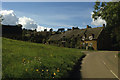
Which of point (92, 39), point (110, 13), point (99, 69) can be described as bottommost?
point (99, 69)

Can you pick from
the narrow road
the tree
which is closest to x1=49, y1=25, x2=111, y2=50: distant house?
the tree

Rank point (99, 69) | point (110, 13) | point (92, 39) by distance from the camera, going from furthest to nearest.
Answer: point (92, 39) → point (110, 13) → point (99, 69)

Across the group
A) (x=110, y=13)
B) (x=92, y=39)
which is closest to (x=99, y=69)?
(x=110, y=13)

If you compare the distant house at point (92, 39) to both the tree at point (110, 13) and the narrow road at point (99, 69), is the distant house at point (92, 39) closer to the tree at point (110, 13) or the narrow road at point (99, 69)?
the tree at point (110, 13)

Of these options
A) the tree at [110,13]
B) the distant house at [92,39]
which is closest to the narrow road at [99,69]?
the tree at [110,13]

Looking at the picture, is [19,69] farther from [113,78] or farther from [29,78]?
[113,78]

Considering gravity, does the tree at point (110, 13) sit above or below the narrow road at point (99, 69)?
above

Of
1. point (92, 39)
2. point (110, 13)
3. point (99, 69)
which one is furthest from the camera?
point (92, 39)

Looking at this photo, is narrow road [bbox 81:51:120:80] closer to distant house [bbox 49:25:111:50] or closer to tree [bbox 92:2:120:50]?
tree [bbox 92:2:120:50]

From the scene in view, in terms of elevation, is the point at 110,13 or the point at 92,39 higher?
the point at 110,13

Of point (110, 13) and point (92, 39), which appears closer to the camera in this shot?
point (110, 13)

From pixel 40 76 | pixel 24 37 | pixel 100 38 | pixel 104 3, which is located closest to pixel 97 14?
pixel 104 3

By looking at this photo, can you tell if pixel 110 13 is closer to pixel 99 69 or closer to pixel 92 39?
pixel 99 69

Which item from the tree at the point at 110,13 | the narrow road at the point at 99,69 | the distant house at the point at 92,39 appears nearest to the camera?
the narrow road at the point at 99,69
